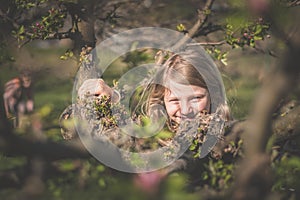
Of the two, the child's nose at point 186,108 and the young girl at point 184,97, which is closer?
the young girl at point 184,97

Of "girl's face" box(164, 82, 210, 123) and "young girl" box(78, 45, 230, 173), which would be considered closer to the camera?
"young girl" box(78, 45, 230, 173)

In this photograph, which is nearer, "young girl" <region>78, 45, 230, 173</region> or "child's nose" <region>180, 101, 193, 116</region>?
"young girl" <region>78, 45, 230, 173</region>

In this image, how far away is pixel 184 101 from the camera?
12.1 feet

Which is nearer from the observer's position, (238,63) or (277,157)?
(277,157)

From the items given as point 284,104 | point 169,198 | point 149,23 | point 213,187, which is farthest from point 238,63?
point 169,198

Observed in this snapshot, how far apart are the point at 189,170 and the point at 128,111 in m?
0.58

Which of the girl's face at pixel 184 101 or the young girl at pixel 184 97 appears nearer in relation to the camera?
the young girl at pixel 184 97

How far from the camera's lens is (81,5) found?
4031mm

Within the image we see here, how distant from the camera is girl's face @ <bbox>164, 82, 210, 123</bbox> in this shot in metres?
3.63

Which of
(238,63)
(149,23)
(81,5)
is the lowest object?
(238,63)

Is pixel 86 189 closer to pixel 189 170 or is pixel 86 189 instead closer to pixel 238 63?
pixel 189 170

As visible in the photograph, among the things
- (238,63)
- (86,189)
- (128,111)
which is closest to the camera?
(86,189)

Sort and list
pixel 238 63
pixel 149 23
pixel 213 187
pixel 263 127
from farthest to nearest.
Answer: pixel 238 63
pixel 149 23
pixel 213 187
pixel 263 127

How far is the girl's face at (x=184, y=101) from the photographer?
3.63m
